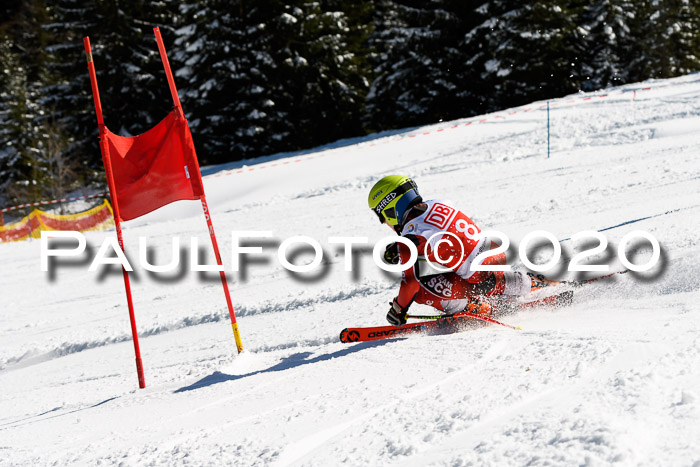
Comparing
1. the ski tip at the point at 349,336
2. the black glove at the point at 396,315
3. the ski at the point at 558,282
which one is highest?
the ski at the point at 558,282

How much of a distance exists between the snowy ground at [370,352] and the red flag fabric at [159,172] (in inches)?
69.0

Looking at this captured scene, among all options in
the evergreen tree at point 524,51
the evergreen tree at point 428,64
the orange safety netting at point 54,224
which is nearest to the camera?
the orange safety netting at point 54,224

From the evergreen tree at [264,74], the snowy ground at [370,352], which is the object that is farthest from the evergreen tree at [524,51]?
the snowy ground at [370,352]

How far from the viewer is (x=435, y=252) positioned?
5191 mm

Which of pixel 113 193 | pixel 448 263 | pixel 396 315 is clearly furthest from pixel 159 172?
pixel 448 263

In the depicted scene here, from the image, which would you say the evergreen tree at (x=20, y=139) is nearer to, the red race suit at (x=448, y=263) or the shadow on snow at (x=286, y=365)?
the shadow on snow at (x=286, y=365)

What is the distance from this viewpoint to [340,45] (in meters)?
29.1

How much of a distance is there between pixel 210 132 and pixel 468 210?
881 inches

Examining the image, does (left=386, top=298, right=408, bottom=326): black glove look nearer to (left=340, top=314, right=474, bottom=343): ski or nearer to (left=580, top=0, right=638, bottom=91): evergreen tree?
(left=340, top=314, right=474, bottom=343): ski

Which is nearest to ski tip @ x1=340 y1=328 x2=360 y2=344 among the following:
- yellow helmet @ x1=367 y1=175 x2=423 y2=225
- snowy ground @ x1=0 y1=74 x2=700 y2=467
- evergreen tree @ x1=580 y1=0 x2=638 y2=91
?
snowy ground @ x1=0 y1=74 x2=700 y2=467

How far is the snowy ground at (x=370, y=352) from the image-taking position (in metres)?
3.02

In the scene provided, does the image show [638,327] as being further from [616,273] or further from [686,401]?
[616,273]

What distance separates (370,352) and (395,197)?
4.54ft

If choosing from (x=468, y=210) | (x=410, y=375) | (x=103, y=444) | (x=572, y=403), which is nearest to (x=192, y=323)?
(x=103, y=444)
